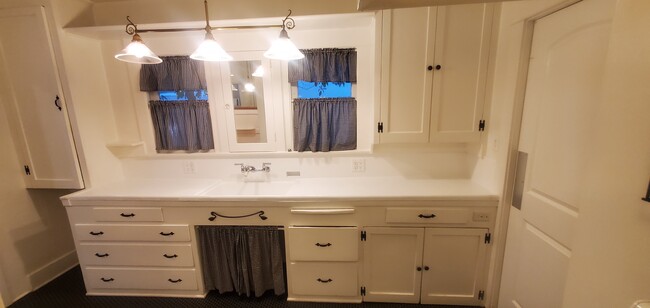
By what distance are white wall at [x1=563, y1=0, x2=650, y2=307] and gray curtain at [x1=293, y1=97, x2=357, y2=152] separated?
5.05 feet

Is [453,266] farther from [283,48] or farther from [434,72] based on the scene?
[283,48]

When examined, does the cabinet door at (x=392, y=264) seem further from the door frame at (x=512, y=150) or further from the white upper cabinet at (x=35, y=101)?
the white upper cabinet at (x=35, y=101)

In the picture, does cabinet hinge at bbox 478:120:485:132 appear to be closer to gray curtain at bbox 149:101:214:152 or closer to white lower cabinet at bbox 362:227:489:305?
white lower cabinet at bbox 362:227:489:305

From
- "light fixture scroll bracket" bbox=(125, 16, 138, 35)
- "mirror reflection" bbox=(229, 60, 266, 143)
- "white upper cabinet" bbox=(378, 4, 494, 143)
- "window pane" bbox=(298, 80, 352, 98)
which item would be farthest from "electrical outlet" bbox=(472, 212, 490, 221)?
"light fixture scroll bracket" bbox=(125, 16, 138, 35)

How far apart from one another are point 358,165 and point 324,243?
0.76 metres

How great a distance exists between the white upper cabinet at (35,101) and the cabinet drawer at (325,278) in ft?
6.29

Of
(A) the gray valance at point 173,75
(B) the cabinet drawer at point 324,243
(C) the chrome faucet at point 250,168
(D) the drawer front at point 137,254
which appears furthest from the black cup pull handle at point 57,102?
(B) the cabinet drawer at point 324,243

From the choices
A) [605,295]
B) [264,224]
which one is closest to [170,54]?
[264,224]

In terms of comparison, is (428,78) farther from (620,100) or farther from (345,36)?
(620,100)

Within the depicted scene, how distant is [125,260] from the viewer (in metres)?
1.90

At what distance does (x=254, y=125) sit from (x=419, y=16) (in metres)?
1.56

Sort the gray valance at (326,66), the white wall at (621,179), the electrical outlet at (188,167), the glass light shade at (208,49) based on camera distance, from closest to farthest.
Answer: the white wall at (621,179)
the glass light shade at (208,49)
the gray valance at (326,66)
the electrical outlet at (188,167)

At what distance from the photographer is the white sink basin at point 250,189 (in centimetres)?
190

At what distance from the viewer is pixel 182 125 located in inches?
86.7
